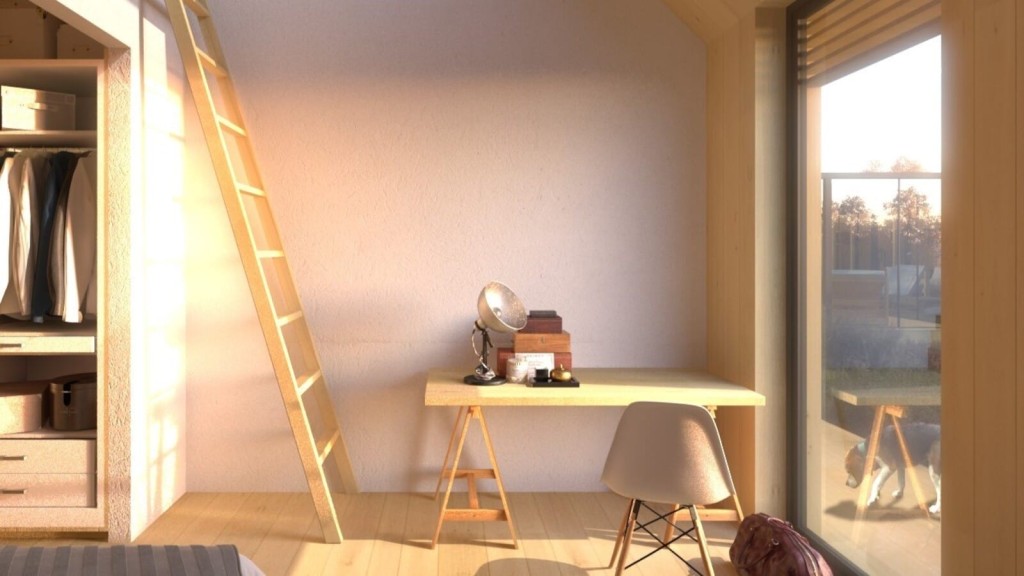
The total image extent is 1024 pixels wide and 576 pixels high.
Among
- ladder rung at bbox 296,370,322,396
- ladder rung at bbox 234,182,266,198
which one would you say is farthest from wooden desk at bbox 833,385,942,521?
ladder rung at bbox 234,182,266,198

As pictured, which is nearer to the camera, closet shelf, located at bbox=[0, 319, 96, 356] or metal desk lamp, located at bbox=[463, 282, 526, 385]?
closet shelf, located at bbox=[0, 319, 96, 356]

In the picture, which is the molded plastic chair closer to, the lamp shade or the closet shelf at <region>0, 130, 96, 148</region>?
the lamp shade

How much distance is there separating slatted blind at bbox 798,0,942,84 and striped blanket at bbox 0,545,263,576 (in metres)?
2.64

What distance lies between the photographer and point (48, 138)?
4422mm

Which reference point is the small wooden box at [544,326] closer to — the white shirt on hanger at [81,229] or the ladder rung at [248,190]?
the ladder rung at [248,190]

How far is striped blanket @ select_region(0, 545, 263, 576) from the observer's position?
8.00 ft

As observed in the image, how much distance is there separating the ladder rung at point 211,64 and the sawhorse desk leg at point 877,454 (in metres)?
3.12

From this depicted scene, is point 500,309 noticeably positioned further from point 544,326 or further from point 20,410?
point 20,410

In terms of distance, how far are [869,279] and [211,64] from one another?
9.94 ft

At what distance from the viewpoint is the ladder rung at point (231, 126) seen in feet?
14.2

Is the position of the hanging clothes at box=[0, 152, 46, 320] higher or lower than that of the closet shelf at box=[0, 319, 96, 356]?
higher

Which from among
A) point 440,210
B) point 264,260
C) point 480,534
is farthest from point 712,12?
point 480,534

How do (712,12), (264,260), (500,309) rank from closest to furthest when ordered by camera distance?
1. (500,309)
2. (712,12)
3. (264,260)

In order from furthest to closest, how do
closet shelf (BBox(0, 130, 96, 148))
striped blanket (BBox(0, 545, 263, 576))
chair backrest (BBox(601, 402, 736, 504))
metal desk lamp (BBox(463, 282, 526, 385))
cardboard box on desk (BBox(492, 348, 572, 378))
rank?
cardboard box on desk (BBox(492, 348, 572, 378)), metal desk lamp (BBox(463, 282, 526, 385)), closet shelf (BBox(0, 130, 96, 148)), chair backrest (BBox(601, 402, 736, 504)), striped blanket (BBox(0, 545, 263, 576))
